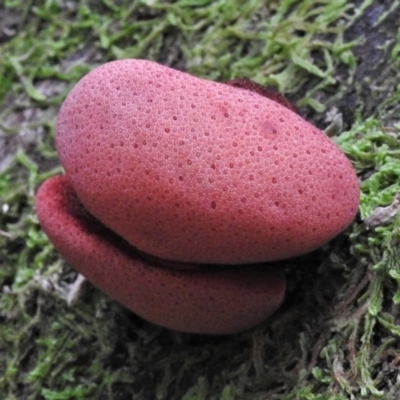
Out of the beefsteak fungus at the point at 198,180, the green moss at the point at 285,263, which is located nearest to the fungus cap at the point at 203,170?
the beefsteak fungus at the point at 198,180

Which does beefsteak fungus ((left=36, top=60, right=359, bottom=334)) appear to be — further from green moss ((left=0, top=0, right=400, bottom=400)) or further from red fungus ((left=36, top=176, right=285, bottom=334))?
green moss ((left=0, top=0, right=400, bottom=400))

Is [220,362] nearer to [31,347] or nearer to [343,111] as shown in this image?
[31,347]

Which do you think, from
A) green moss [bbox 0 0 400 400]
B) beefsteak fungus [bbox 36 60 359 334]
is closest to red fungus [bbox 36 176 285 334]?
beefsteak fungus [bbox 36 60 359 334]

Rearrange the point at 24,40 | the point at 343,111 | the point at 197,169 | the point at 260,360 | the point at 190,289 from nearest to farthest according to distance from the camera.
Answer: the point at 197,169
the point at 190,289
the point at 260,360
the point at 343,111
the point at 24,40

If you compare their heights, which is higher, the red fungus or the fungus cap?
the fungus cap

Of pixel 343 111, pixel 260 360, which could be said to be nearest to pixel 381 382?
pixel 260 360

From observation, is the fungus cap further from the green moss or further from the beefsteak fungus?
the green moss

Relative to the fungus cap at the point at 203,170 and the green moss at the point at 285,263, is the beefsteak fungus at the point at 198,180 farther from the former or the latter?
the green moss at the point at 285,263

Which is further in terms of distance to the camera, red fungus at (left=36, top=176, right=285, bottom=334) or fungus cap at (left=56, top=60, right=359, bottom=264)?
red fungus at (left=36, top=176, right=285, bottom=334)

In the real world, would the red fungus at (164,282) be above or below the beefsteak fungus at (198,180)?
below
